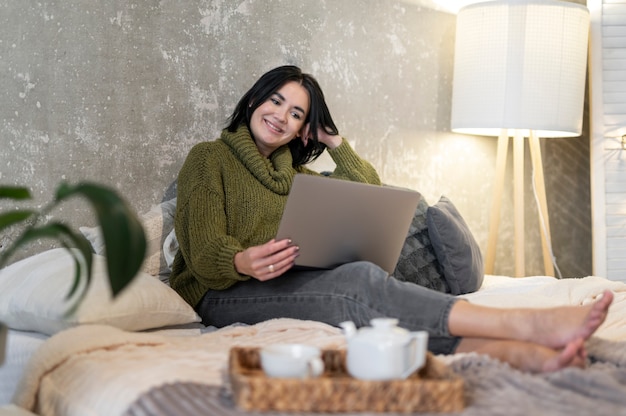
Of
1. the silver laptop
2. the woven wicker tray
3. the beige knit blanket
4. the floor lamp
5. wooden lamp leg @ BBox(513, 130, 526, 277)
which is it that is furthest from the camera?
wooden lamp leg @ BBox(513, 130, 526, 277)

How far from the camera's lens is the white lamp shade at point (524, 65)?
317 centimetres

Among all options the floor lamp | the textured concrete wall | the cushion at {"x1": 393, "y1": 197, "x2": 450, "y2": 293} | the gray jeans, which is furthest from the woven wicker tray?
the floor lamp

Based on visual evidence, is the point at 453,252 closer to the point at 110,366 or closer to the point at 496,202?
the point at 496,202

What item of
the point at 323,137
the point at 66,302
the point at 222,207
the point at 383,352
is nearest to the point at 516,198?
the point at 323,137

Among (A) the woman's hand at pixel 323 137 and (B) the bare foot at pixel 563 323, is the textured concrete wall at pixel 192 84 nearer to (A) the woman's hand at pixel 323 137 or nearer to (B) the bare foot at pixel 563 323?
(A) the woman's hand at pixel 323 137

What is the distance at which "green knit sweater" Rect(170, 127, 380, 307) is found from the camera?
208 cm

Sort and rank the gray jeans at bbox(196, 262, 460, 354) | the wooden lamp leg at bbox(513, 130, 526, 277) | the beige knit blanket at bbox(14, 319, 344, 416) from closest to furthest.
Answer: the beige knit blanket at bbox(14, 319, 344, 416)
the gray jeans at bbox(196, 262, 460, 354)
the wooden lamp leg at bbox(513, 130, 526, 277)

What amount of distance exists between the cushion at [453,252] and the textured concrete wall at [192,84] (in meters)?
0.59

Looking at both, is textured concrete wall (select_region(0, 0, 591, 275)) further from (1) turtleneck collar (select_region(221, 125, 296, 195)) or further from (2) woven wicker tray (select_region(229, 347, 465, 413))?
(2) woven wicker tray (select_region(229, 347, 465, 413))

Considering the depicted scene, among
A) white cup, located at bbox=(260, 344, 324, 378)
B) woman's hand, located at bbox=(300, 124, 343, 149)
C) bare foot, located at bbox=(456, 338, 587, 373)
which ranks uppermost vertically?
woman's hand, located at bbox=(300, 124, 343, 149)

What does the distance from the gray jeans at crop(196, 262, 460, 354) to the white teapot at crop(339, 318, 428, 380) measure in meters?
0.42

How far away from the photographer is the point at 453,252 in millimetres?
2693

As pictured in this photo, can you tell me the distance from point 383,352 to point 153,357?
49 centimetres

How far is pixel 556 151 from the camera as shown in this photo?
390cm
